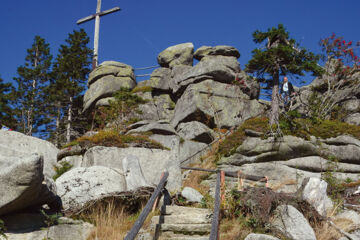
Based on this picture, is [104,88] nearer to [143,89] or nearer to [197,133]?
[143,89]

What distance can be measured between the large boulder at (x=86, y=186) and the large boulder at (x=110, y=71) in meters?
21.2

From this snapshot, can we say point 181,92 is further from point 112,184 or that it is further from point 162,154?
Result: point 112,184

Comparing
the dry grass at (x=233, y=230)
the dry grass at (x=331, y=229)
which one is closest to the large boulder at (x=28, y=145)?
the dry grass at (x=233, y=230)

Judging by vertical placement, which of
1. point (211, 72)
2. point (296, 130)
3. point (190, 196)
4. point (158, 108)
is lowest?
point (190, 196)

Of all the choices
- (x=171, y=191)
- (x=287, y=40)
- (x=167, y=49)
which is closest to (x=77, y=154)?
(x=171, y=191)

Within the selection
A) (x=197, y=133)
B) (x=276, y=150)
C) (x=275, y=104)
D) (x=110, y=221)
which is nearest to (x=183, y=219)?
(x=110, y=221)

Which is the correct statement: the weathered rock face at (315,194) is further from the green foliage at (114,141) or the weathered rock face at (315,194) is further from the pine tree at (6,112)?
the pine tree at (6,112)

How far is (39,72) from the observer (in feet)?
87.6

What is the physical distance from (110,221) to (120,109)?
1542 centimetres

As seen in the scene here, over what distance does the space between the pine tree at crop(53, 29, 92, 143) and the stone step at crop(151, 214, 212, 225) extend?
17.8 metres

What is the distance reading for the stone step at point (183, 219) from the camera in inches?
259

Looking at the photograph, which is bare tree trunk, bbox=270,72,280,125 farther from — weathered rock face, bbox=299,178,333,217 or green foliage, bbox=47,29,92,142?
green foliage, bbox=47,29,92,142

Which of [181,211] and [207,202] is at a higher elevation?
[207,202]

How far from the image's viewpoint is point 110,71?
93.6 ft
